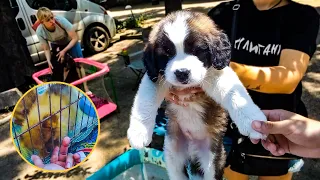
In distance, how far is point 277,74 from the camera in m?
1.76

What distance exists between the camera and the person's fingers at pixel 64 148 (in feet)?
9.83

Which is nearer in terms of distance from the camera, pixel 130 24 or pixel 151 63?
pixel 151 63

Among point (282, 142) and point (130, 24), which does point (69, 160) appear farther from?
point (130, 24)

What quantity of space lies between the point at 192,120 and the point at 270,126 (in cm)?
63

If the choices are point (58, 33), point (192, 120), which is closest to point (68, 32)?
point (58, 33)

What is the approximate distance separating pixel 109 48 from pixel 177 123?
7.73m

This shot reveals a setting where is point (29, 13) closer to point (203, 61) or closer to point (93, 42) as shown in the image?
point (93, 42)

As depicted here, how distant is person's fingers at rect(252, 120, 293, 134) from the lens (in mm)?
1375

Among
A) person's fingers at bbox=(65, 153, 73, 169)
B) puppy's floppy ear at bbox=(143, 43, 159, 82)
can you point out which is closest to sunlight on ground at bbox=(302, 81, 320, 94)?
person's fingers at bbox=(65, 153, 73, 169)

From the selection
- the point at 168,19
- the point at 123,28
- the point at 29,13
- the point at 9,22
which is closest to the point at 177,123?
the point at 168,19

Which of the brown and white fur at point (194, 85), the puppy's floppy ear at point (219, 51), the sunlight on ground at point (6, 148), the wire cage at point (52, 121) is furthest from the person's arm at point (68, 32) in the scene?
the puppy's floppy ear at point (219, 51)

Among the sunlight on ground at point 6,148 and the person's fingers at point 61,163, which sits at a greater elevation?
the person's fingers at point 61,163

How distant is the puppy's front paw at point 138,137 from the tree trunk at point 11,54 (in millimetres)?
5951

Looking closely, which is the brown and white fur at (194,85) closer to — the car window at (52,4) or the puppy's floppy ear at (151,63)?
the puppy's floppy ear at (151,63)
